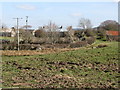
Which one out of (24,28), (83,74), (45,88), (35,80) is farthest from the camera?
(24,28)

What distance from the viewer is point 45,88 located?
20.6ft

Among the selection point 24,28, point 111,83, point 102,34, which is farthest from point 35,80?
point 102,34

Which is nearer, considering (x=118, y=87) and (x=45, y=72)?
(x=118, y=87)

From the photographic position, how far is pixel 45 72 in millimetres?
8828

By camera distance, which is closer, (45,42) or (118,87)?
(118,87)

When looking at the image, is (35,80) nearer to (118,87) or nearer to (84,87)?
(84,87)

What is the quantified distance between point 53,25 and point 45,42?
8.28 m

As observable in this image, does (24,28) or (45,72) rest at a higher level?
(24,28)

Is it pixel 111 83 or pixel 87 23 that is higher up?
pixel 87 23

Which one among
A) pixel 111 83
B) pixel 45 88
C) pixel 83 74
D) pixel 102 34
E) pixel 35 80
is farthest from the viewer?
pixel 102 34

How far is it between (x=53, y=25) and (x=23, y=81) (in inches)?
1410

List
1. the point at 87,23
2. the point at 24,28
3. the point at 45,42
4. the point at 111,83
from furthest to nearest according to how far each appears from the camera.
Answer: the point at 87,23 → the point at 24,28 → the point at 45,42 → the point at 111,83

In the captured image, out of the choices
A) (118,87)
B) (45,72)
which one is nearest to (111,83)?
(118,87)

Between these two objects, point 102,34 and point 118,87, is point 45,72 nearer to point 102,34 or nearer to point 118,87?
point 118,87
